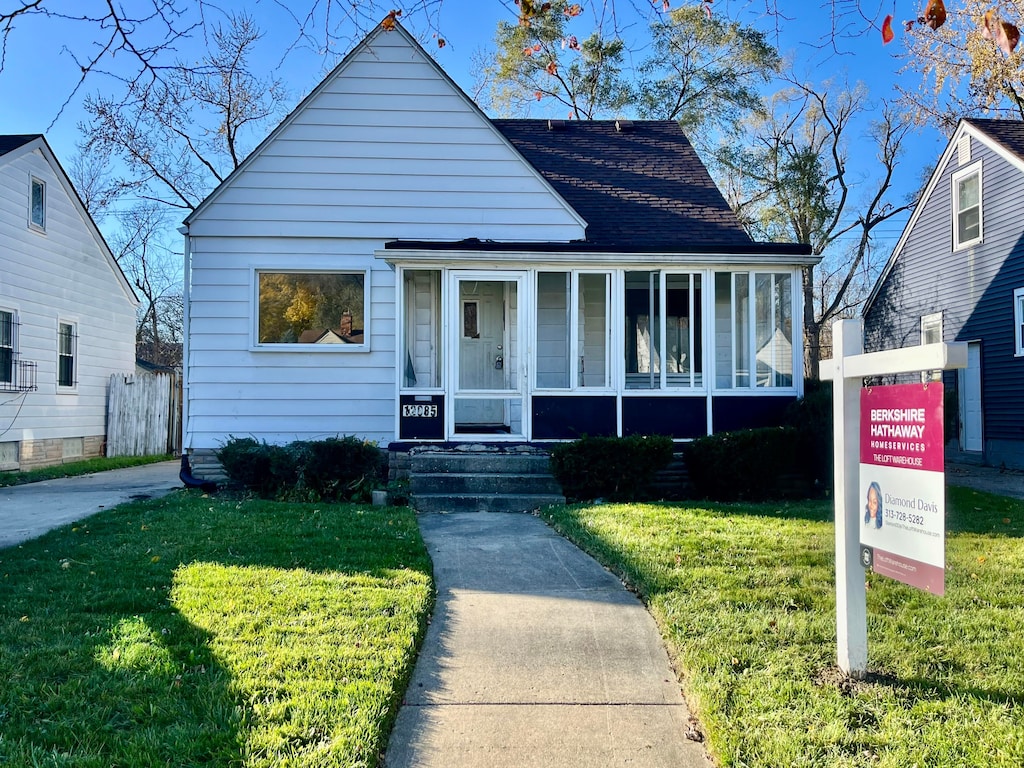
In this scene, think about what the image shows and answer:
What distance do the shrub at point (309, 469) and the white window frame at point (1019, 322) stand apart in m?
13.0

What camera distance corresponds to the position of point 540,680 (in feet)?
12.1

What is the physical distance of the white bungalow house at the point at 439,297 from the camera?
33.3 ft

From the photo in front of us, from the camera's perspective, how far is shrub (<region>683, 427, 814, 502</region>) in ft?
30.4

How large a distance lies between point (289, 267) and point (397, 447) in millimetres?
3330

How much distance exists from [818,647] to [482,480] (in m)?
5.62

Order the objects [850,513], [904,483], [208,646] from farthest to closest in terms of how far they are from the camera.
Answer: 1. [208,646]
2. [850,513]
3. [904,483]

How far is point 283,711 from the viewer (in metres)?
3.19

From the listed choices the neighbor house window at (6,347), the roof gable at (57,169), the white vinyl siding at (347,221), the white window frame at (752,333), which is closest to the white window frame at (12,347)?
the neighbor house window at (6,347)

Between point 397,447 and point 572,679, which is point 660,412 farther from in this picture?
point 572,679

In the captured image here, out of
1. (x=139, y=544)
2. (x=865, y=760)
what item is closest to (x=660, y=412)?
(x=139, y=544)

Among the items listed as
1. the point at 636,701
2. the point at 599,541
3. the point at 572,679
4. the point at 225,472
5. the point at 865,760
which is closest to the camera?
the point at 865,760

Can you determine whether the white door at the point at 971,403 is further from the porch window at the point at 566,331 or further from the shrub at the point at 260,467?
the shrub at the point at 260,467

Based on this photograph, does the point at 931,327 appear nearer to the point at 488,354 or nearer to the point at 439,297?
the point at 488,354

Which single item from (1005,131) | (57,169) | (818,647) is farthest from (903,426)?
(57,169)
